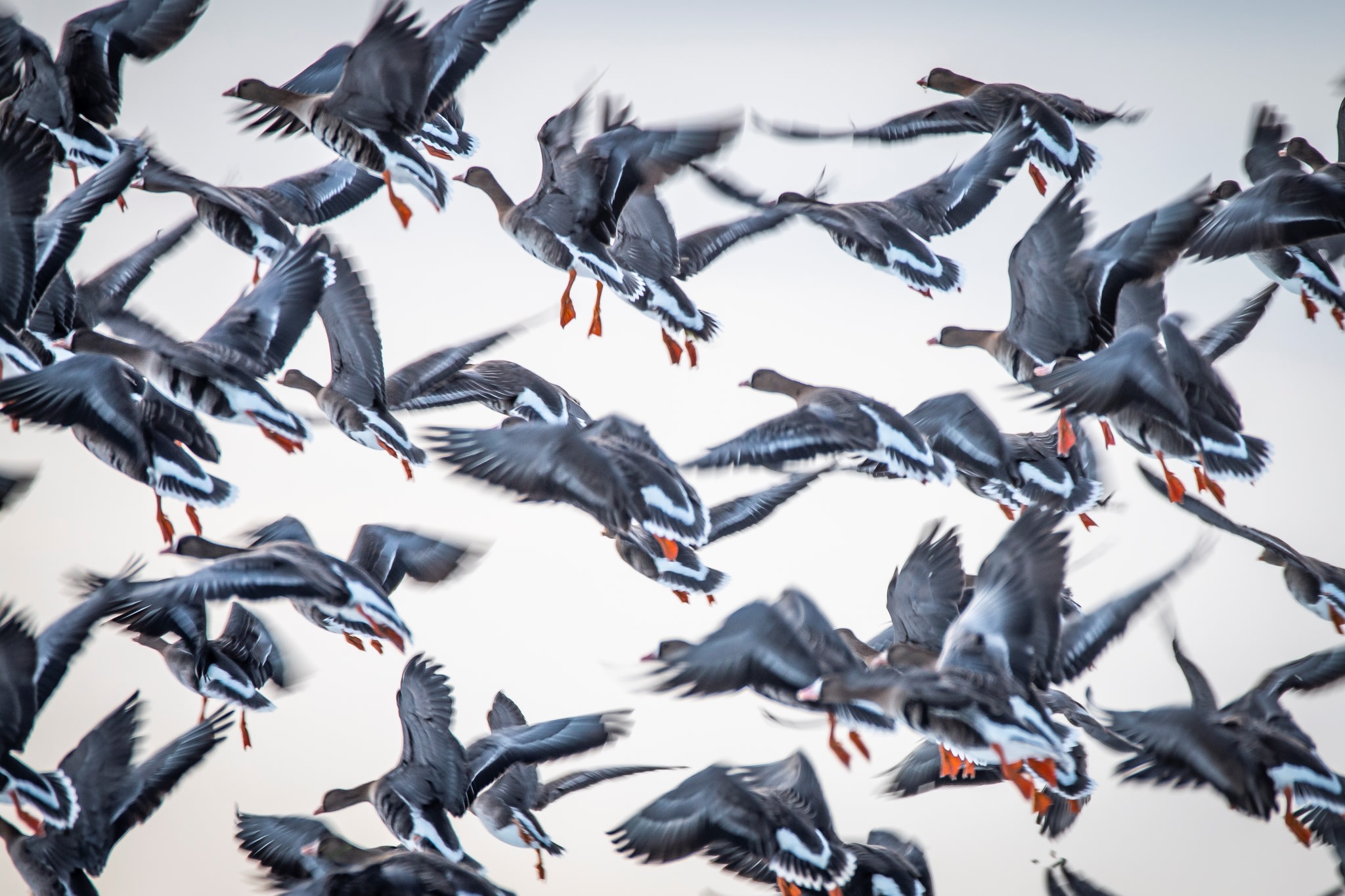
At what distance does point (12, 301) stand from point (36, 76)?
202 cm

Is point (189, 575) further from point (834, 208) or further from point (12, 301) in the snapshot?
point (834, 208)

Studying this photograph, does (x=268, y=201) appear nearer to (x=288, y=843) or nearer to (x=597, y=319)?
(x=597, y=319)

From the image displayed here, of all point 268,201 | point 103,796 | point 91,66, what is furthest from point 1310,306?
point 91,66

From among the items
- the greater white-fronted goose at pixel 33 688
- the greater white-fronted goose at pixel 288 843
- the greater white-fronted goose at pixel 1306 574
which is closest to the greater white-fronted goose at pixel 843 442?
the greater white-fronted goose at pixel 1306 574

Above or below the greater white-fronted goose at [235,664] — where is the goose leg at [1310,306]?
above

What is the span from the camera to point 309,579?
5.61 meters

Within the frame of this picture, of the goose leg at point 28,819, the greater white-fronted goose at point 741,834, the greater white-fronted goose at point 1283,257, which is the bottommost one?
the goose leg at point 28,819

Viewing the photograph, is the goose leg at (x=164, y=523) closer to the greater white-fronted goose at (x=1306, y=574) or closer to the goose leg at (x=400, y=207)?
the goose leg at (x=400, y=207)

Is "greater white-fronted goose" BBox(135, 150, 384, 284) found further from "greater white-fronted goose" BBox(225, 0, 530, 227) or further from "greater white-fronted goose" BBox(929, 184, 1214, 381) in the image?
"greater white-fronted goose" BBox(929, 184, 1214, 381)

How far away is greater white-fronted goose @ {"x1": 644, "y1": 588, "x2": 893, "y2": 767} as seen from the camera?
5.18 meters

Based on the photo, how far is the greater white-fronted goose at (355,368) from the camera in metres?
6.86

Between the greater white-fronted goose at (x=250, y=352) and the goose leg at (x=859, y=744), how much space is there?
3.12 m

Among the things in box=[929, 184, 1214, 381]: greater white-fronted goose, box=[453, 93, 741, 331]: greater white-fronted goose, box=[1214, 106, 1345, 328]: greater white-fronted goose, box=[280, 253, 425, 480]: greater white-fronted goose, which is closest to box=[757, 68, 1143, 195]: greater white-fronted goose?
box=[1214, 106, 1345, 328]: greater white-fronted goose

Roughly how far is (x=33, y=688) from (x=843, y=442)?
3.90m
